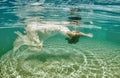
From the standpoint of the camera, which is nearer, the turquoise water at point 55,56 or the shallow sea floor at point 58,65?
the shallow sea floor at point 58,65

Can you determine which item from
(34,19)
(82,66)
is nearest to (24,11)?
(34,19)

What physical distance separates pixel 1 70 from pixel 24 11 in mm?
3924

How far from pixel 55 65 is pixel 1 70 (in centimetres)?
263

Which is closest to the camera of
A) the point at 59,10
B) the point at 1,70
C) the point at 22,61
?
the point at 1,70

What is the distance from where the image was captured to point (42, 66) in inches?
404

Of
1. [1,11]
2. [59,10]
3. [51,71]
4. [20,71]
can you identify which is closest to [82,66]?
[51,71]

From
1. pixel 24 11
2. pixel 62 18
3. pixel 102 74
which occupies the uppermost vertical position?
pixel 24 11

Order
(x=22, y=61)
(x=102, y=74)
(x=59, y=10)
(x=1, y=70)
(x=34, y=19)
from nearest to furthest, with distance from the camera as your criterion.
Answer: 1. (x=102, y=74)
2. (x=1, y=70)
3. (x=22, y=61)
4. (x=59, y=10)
5. (x=34, y=19)

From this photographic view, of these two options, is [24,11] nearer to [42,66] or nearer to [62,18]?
[62,18]

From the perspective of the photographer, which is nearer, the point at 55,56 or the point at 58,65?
the point at 58,65

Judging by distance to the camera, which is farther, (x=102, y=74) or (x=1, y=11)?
(x=1, y=11)

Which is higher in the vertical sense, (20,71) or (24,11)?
(24,11)

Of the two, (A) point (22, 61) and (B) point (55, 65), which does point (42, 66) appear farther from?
(A) point (22, 61)

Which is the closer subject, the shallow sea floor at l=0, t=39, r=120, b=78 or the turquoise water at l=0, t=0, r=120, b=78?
the shallow sea floor at l=0, t=39, r=120, b=78
